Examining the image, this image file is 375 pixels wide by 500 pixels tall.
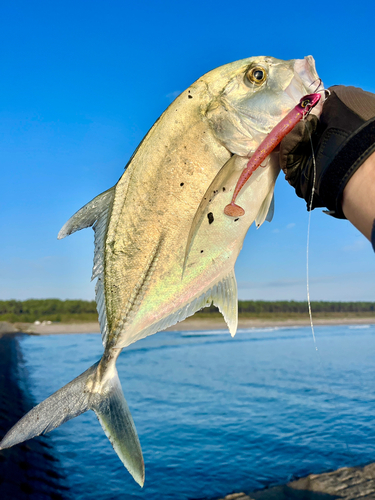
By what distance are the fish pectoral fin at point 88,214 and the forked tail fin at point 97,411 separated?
792 millimetres

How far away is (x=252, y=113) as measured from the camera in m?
1.66

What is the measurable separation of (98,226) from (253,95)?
1.05 m

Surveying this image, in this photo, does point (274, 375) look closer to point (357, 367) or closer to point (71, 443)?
point (357, 367)

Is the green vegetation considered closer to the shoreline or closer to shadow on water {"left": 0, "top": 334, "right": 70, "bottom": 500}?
the shoreline

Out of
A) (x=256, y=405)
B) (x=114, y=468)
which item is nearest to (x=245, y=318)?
(x=256, y=405)

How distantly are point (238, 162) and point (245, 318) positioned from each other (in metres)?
46.9

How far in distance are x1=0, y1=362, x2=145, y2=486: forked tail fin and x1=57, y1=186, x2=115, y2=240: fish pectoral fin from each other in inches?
31.2

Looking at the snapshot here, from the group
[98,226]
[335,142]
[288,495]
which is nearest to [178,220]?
[98,226]

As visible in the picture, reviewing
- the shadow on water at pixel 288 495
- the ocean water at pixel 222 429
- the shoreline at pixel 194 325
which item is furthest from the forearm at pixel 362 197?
the shoreline at pixel 194 325

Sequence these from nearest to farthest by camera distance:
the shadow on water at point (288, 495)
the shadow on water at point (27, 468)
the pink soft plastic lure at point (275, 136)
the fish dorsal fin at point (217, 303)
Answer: the pink soft plastic lure at point (275, 136), the fish dorsal fin at point (217, 303), the shadow on water at point (27, 468), the shadow on water at point (288, 495)

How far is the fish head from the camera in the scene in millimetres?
1598

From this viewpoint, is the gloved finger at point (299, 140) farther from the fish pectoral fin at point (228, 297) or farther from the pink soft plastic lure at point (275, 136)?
the fish pectoral fin at point (228, 297)

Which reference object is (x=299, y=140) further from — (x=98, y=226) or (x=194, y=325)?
(x=194, y=325)

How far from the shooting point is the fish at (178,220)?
165 centimetres
